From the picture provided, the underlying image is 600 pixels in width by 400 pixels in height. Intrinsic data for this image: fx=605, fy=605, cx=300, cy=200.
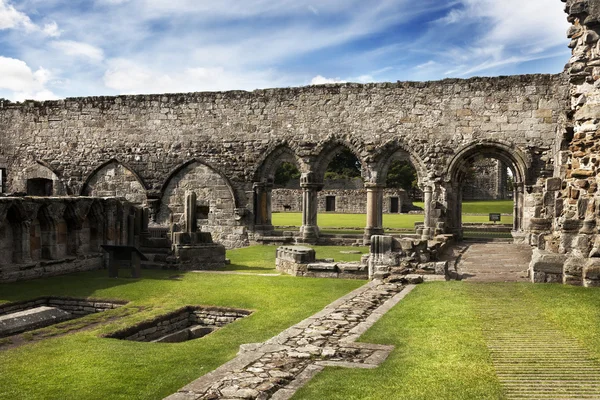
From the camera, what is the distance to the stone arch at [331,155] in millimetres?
19016

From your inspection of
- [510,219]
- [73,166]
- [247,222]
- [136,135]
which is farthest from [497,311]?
[510,219]

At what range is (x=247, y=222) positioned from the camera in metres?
20.2

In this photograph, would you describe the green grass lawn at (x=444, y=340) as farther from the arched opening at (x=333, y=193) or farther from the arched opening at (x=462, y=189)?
the arched opening at (x=333, y=193)

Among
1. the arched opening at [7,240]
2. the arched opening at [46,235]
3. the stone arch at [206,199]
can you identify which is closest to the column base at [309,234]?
the stone arch at [206,199]

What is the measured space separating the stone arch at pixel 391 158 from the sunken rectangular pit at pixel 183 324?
1070 cm

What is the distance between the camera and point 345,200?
141 feet

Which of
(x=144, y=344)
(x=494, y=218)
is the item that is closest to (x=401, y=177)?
(x=494, y=218)

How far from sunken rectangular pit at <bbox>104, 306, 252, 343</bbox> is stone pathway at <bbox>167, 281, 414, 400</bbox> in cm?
181

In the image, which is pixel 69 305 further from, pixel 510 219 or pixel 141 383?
pixel 510 219

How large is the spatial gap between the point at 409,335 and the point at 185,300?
4.31 metres

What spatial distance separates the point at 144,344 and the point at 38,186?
61.8 ft

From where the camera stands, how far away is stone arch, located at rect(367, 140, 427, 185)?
18.4 meters

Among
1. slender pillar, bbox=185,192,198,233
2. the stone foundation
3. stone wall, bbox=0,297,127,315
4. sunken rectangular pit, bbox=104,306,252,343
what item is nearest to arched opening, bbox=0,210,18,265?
stone wall, bbox=0,297,127,315

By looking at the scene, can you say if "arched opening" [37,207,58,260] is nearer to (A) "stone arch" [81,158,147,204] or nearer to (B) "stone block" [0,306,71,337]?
(B) "stone block" [0,306,71,337]
